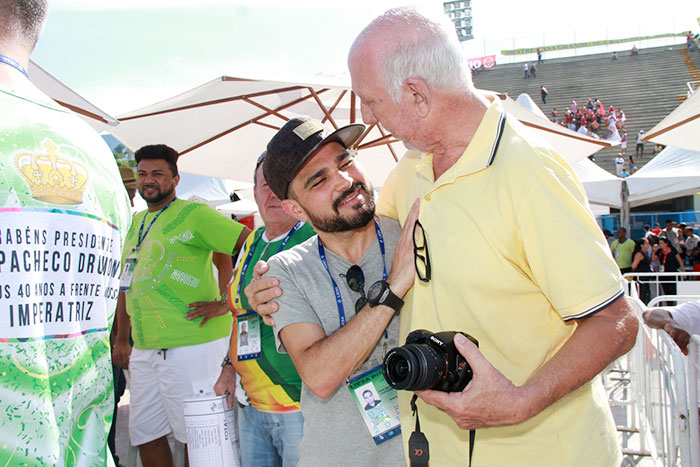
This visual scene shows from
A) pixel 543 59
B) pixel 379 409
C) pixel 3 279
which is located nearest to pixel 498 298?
pixel 379 409

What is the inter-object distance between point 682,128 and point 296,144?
160 inches

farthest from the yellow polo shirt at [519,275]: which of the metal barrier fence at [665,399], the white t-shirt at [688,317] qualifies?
the white t-shirt at [688,317]

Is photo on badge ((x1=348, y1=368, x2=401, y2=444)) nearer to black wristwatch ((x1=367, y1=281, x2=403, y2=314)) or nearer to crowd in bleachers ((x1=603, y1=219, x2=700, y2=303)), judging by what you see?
black wristwatch ((x1=367, y1=281, x2=403, y2=314))

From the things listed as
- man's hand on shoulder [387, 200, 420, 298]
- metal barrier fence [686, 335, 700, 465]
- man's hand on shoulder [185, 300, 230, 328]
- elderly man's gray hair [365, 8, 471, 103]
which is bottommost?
metal barrier fence [686, 335, 700, 465]

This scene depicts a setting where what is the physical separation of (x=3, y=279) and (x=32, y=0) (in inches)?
25.6

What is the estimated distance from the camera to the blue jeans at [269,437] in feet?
8.26

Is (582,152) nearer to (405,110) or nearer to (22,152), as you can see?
(405,110)

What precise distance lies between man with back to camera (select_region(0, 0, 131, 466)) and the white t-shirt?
390 centimetres

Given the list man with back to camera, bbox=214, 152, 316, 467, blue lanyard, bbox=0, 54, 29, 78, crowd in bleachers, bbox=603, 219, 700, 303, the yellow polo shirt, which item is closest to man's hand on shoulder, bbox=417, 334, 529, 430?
the yellow polo shirt

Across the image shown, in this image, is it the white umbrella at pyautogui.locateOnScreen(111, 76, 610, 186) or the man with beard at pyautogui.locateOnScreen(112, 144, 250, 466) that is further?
the white umbrella at pyautogui.locateOnScreen(111, 76, 610, 186)

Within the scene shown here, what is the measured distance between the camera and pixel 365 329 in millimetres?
1687

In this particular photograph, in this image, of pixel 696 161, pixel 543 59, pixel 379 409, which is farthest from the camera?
pixel 543 59

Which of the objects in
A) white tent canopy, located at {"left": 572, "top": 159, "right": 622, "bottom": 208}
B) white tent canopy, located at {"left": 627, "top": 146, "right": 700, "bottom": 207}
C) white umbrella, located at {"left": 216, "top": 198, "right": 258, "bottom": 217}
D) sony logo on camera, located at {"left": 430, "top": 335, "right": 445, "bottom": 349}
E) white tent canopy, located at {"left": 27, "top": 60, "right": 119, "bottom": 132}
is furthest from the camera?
white umbrella, located at {"left": 216, "top": 198, "right": 258, "bottom": 217}

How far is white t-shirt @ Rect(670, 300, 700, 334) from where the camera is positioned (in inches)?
157
